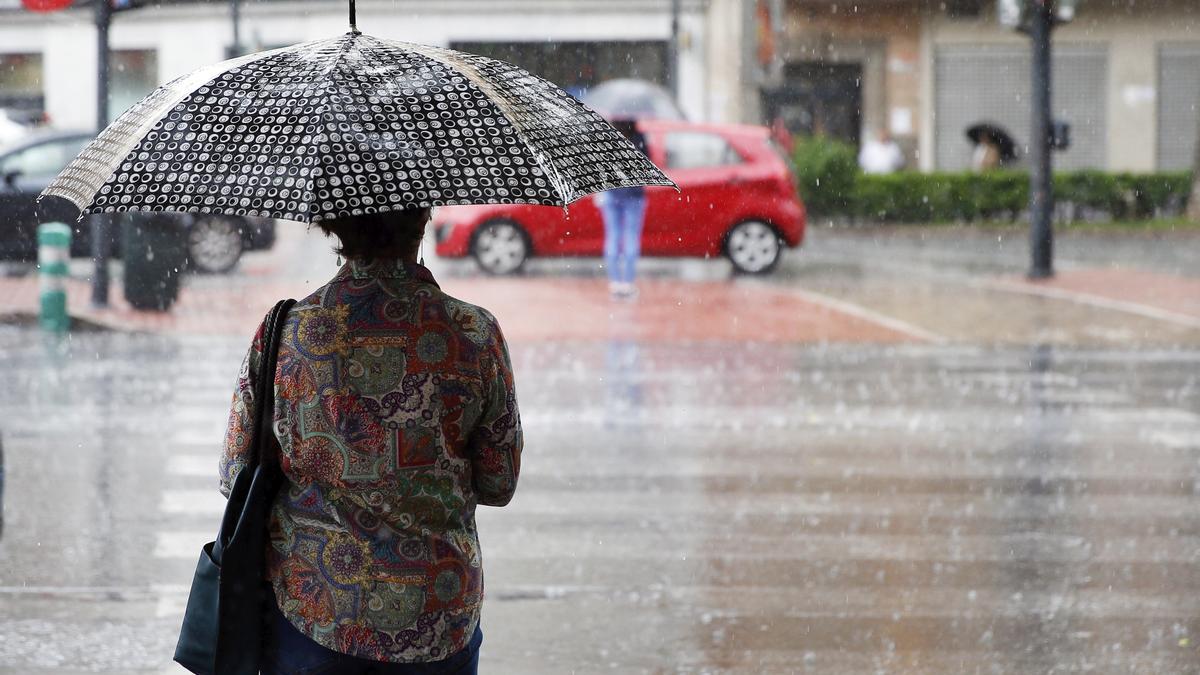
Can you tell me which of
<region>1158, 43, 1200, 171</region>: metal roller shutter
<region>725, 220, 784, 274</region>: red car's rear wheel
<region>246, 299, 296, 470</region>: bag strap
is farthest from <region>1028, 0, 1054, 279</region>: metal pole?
<region>1158, 43, 1200, 171</region>: metal roller shutter

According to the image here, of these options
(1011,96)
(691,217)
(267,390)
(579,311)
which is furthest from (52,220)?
(1011,96)

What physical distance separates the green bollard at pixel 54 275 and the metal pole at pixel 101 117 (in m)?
1.21

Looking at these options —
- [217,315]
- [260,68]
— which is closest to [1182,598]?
[260,68]

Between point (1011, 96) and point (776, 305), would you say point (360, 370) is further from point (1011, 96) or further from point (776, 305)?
point (1011, 96)

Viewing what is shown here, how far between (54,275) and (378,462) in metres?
11.0

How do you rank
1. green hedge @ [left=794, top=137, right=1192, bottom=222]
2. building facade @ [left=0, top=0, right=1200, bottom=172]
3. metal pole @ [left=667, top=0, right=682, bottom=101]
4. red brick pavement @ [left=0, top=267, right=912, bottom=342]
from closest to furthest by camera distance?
red brick pavement @ [left=0, top=267, right=912, bottom=342]
green hedge @ [left=794, top=137, right=1192, bottom=222]
metal pole @ [left=667, top=0, right=682, bottom=101]
building facade @ [left=0, top=0, right=1200, bottom=172]

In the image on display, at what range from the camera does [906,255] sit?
Result: 21734 millimetres

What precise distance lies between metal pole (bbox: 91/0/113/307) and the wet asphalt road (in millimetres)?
2483

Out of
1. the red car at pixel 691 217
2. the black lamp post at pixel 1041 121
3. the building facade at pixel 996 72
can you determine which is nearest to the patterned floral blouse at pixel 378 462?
the red car at pixel 691 217

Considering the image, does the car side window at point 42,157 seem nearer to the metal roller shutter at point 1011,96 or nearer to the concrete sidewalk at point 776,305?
the concrete sidewalk at point 776,305

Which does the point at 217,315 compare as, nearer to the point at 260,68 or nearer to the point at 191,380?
the point at 191,380

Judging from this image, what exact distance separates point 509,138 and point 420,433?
563 mm

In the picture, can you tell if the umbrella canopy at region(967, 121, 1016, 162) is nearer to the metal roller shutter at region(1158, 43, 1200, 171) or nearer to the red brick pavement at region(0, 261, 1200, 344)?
the metal roller shutter at region(1158, 43, 1200, 171)

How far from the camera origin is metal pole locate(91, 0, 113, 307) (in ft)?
47.4
